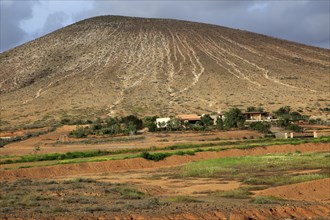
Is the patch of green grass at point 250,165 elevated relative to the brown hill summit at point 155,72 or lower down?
lower down

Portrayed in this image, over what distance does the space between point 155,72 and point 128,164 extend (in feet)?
242

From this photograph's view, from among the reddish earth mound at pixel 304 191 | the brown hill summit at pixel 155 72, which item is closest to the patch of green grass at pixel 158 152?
the reddish earth mound at pixel 304 191

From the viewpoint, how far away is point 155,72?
114062 mm

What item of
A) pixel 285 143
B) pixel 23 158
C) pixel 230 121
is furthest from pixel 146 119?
pixel 23 158

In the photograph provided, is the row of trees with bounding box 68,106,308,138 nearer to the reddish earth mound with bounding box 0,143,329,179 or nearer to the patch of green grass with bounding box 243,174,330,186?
the reddish earth mound with bounding box 0,143,329,179

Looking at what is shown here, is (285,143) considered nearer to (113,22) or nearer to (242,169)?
(242,169)

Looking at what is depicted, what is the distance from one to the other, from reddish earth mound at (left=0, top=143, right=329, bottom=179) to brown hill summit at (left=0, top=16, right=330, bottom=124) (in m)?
37.5

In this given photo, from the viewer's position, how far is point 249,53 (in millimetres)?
131000

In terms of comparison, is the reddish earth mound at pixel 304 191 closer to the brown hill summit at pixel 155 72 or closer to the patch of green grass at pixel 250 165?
the patch of green grass at pixel 250 165

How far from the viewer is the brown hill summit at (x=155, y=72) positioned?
93.2 meters

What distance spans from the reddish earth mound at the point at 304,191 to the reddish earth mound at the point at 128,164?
17.1 metres

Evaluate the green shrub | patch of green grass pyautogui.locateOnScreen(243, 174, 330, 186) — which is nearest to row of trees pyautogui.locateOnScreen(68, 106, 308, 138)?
the green shrub

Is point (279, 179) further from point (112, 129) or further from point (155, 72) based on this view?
point (155, 72)

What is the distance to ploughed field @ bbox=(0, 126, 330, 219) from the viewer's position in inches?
775
